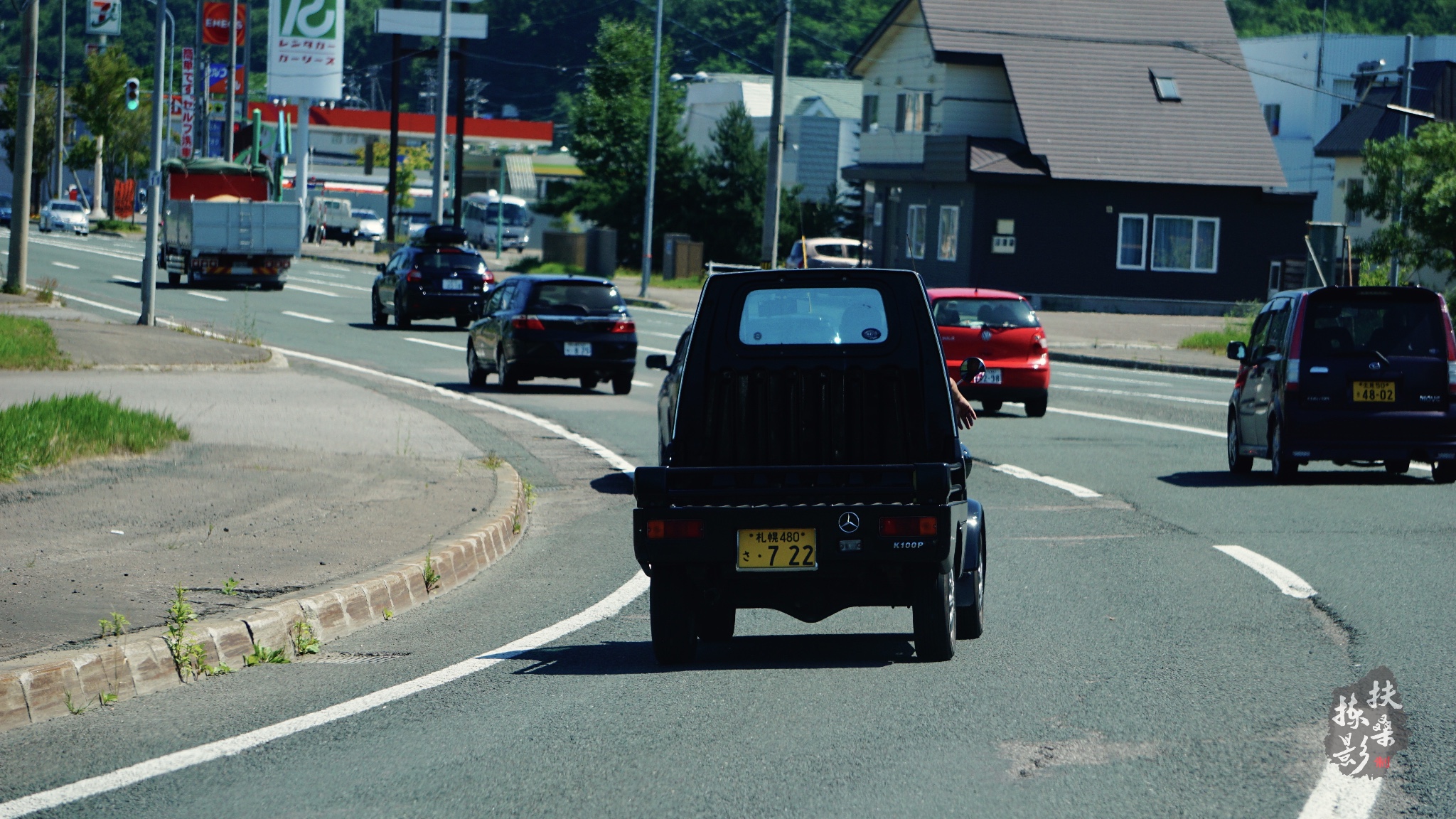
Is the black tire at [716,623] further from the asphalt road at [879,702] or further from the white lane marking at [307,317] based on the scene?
the white lane marking at [307,317]

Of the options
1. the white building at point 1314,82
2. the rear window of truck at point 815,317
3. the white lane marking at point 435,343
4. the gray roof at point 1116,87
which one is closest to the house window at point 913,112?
the gray roof at point 1116,87

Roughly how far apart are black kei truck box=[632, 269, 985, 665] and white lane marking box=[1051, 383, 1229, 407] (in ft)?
54.6

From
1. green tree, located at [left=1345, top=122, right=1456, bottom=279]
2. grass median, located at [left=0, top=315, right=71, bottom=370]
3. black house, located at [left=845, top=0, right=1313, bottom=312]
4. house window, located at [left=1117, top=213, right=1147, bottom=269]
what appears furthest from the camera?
house window, located at [left=1117, top=213, right=1147, bottom=269]

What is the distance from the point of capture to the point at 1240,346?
16188 millimetres

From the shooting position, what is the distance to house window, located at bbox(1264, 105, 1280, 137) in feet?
259

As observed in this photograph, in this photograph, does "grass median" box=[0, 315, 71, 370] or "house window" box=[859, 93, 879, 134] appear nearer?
"grass median" box=[0, 315, 71, 370]

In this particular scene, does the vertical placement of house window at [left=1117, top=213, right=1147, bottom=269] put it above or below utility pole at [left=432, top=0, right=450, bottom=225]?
below

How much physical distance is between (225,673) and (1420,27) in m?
102

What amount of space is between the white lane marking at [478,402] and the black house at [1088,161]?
23.2 metres

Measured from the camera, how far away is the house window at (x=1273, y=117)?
79000 millimetres

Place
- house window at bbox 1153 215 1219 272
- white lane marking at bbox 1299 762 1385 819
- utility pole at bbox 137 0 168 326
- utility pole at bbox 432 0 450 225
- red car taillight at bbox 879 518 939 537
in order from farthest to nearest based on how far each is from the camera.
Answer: utility pole at bbox 432 0 450 225
house window at bbox 1153 215 1219 272
utility pole at bbox 137 0 168 326
red car taillight at bbox 879 518 939 537
white lane marking at bbox 1299 762 1385 819

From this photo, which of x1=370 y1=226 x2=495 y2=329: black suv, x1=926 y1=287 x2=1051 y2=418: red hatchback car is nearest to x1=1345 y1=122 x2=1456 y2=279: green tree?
x1=926 y1=287 x2=1051 y2=418: red hatchback car

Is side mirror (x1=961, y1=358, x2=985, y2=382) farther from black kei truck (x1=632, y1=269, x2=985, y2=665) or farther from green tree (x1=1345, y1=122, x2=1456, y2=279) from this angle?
green tree (x1=1345, y1=122, x2=1456, y2=279)

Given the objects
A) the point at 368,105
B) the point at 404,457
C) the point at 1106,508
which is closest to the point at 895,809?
the point at 1106,508
